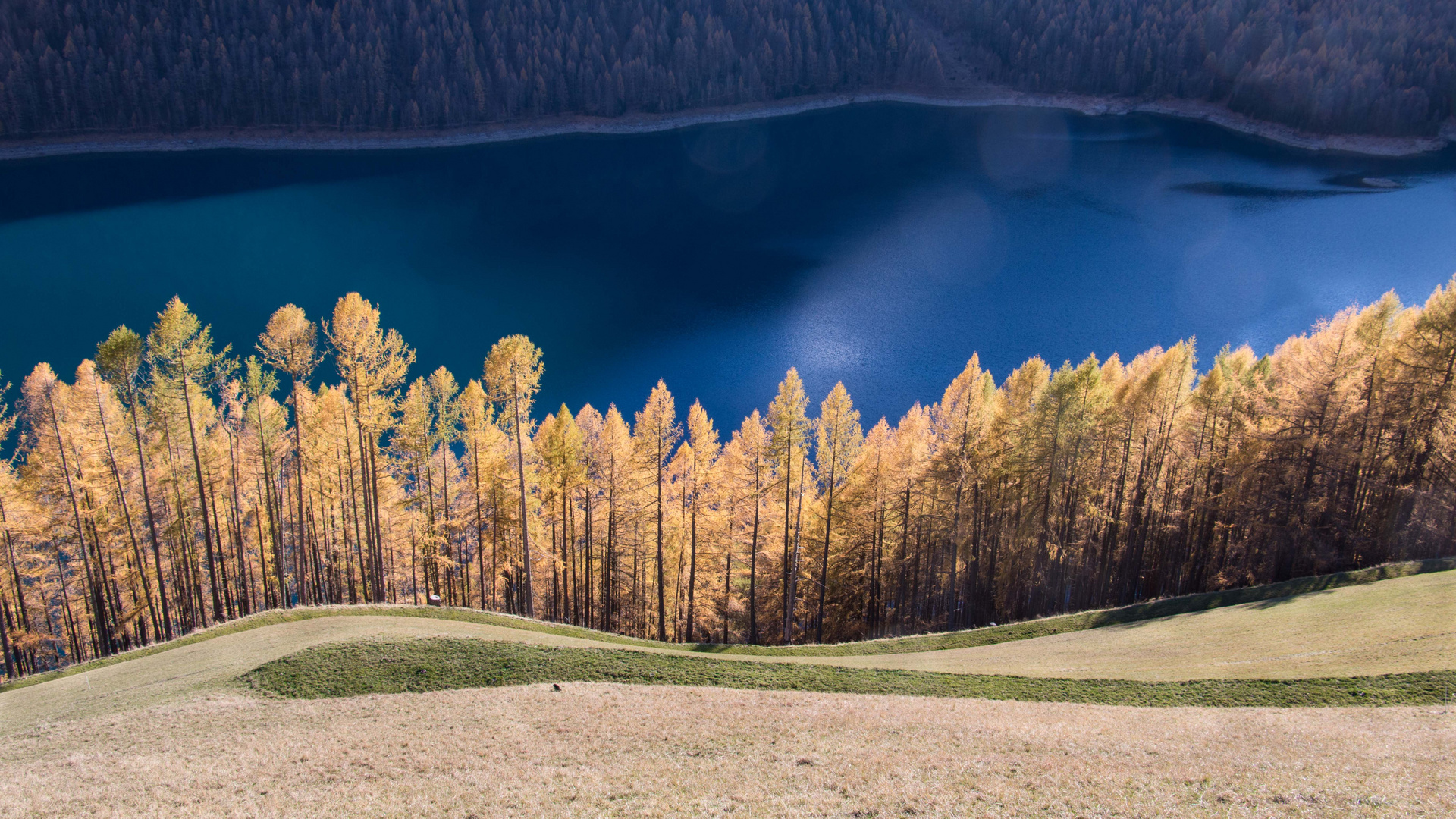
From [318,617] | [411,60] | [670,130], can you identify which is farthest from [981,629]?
[411,60]

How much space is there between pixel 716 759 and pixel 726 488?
22.5 metres

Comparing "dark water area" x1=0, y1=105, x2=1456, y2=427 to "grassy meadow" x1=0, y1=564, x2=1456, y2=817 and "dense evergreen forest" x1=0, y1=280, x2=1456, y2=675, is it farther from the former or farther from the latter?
"grassy meadow" x1=0, y1=564, x2=1456, y2=817

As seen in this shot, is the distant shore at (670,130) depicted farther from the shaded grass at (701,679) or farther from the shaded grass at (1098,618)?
the shaded grass at (701,679)

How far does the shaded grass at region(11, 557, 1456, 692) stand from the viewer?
3541 cm

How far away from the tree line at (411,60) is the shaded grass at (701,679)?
156 m

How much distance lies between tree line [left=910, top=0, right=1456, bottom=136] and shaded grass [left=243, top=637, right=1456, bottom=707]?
532 feet

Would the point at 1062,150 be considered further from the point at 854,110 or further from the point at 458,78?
the point at 458,78

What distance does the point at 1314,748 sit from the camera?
21.3 m

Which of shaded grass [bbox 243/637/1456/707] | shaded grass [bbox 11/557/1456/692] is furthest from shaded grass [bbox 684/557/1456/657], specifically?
shaded grass [bbox 243/637/1456/707]

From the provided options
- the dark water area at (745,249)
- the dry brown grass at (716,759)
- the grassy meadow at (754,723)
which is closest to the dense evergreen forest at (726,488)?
the grassy meadow at (754,723)

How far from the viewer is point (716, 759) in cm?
2231

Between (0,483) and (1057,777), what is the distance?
45261mm

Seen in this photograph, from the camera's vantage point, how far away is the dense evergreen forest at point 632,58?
14600 cm

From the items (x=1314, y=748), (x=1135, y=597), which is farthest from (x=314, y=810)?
(x=1135, y=597)
